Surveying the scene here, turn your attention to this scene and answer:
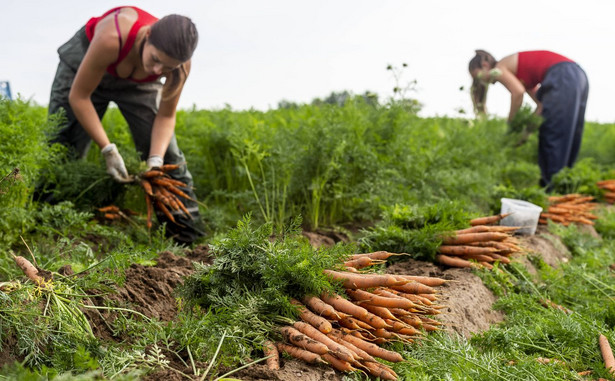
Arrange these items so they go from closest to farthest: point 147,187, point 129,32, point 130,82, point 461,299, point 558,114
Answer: point 461,299 < point 129,32 < point 147,187 < point 130,82 < point 558,114

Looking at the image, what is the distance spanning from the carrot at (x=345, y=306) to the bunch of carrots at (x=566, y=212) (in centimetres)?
393

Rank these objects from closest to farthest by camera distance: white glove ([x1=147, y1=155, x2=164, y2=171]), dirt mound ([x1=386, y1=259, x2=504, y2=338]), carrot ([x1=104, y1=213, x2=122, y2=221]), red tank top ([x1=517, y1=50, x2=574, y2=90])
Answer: dirt mound ([x1=386, y1=259, x2=504, y2=338]), white glove ([x1=147, y1=155, x2=164, y2=171]), carrot ([x1=104, y1=213, x2=122, y2=221]), red tank top ([x1=517, y1=50, x2=574, y2=90])

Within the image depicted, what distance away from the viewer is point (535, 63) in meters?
8.71

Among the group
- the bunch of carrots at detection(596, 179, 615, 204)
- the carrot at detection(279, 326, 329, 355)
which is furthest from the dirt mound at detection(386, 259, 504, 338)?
the bunch of carrots at detection(596, 179, 615, 204)

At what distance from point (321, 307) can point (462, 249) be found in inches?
60.1

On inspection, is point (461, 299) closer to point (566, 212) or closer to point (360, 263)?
point (360, 263)

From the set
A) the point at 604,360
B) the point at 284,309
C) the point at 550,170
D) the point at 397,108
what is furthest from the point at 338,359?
the point at 550,170

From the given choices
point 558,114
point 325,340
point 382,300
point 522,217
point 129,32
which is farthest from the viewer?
point 558,114

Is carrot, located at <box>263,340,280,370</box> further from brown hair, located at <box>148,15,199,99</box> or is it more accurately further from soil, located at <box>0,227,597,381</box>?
brown hair, located at <box>148,15,199,99</box>

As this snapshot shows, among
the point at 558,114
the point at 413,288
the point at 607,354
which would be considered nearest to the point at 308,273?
the point at 413,288

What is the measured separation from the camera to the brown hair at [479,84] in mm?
8477

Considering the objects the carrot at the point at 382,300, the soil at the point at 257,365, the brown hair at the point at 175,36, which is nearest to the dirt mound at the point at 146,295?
the soil at the point at 257,365

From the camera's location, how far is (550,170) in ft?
27.6

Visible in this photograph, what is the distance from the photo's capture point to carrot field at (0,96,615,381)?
2.25m
